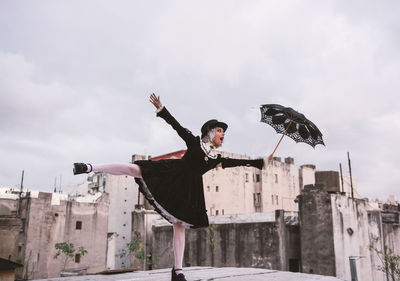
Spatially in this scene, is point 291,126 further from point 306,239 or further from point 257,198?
point 257,198

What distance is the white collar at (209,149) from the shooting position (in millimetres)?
5250

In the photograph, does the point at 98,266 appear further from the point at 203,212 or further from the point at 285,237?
the point at 203,212

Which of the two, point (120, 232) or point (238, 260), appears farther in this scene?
point (120, 232)

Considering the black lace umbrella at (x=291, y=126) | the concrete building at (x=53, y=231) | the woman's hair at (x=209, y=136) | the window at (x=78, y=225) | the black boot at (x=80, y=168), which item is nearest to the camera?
the black boot at (x=80, y=168)

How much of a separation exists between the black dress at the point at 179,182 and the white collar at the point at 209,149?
0.04 meters

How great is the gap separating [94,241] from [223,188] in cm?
1542

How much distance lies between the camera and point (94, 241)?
113ft

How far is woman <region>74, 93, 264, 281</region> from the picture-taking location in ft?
16.0

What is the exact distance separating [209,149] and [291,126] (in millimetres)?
1618

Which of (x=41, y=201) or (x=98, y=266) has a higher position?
(x=41, y=201)

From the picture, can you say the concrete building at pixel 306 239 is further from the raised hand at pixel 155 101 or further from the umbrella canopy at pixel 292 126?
the raised hand at pixel 155 101

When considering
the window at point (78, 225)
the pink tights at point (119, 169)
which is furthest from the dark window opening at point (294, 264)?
the pink tights at point (119, 169)

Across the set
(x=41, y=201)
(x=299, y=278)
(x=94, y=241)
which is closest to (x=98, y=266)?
(x=94, y=241)

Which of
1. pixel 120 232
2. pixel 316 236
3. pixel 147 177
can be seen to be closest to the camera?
pixel 147 177
